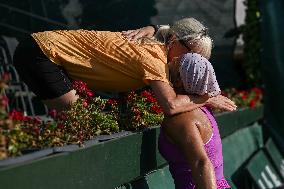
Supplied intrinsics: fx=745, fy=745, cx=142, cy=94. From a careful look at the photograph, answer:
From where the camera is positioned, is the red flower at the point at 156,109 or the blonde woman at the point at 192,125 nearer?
the blonde woman at the point at 192,125

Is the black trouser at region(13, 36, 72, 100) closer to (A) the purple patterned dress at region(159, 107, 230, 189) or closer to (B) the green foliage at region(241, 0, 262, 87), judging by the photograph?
(A) the purple patterned dress at region(159, 107, 230, 189)

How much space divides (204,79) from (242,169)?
5545mm

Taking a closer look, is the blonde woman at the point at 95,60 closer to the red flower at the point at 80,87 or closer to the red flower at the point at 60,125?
the red flower at the point at 80,87

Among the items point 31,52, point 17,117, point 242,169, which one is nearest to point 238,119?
point 242,169

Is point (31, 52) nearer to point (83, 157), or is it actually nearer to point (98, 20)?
point (83, 157)

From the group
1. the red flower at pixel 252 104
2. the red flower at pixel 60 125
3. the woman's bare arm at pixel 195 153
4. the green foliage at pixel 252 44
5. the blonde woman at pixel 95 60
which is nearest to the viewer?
the woman's bare arm at pixel 195 153

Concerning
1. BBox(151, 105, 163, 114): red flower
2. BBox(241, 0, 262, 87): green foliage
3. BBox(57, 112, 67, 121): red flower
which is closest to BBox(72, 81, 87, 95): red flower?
BBox(57, 112, 67, 121): red flower

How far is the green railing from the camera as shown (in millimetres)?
3824

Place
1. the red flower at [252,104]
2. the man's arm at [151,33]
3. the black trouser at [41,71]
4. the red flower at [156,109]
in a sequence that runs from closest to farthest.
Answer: the man's arm at [151,33], the black trouser at [41,71], the red flower at [156,109], the red flower at [252,104]

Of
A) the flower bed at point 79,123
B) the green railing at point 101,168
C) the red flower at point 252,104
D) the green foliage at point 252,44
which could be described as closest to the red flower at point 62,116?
the flower bed at point 79,123

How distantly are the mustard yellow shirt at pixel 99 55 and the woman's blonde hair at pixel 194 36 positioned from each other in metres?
0.22

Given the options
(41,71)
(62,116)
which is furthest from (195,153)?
(41,71)

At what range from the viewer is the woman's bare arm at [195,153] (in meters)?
4.43

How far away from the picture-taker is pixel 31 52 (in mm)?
5414
